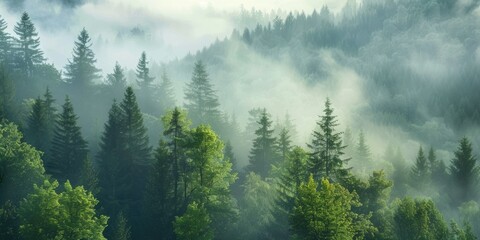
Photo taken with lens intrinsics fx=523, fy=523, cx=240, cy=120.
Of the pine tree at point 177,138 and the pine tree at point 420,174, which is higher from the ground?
Result: the pine tree at point 420,174

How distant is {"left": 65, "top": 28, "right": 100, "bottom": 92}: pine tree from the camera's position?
390 ft

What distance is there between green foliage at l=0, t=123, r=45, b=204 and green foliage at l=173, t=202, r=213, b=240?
17.9 metres

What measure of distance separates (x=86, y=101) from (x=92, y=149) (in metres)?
29.5

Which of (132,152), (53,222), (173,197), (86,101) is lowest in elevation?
(53,222)

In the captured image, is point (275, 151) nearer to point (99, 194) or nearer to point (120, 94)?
point (99, 194)

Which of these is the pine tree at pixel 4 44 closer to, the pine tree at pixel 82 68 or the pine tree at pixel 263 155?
the pine tree at pixel 82 68

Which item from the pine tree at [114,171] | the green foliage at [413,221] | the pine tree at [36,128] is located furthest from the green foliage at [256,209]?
the pine tree at [36,128]

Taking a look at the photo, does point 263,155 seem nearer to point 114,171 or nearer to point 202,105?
point 114,171

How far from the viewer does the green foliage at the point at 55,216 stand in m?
48.9

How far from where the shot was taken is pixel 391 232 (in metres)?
56.4

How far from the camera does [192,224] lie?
54.8 metres

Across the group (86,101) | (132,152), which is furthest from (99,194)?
(86,101)

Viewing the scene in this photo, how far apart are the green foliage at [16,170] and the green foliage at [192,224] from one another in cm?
1787

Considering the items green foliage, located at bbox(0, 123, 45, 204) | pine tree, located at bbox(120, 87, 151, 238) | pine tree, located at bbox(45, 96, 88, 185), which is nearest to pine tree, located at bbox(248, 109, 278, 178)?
pine tree, located at bbox(120, 87, 151, 238)
